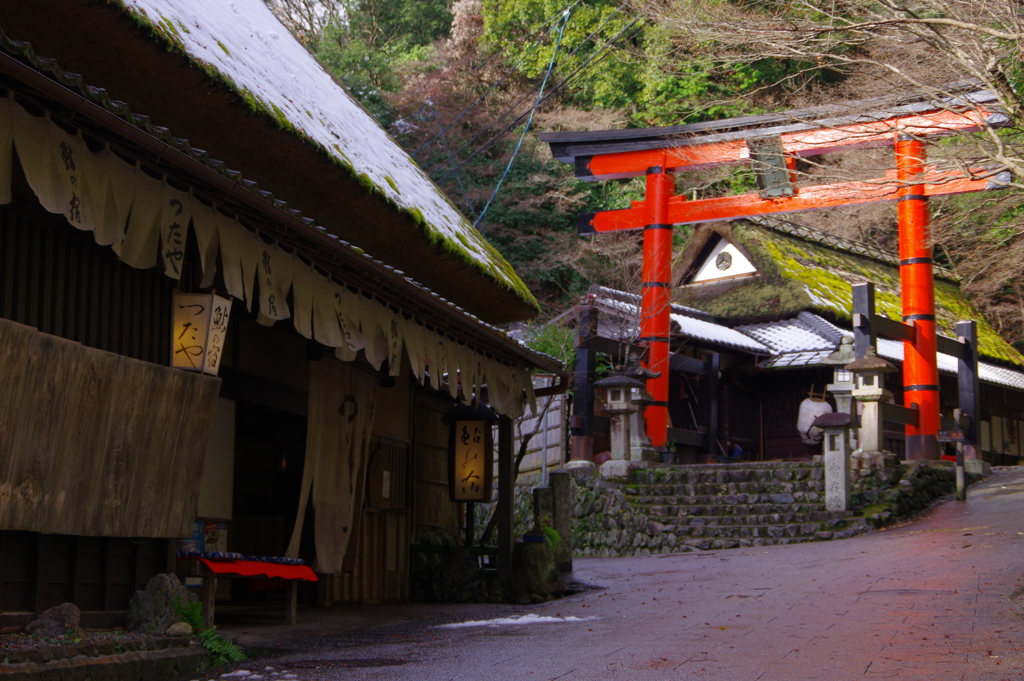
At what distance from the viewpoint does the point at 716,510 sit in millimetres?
16406

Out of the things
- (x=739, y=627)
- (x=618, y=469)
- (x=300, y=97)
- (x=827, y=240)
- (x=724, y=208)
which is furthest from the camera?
(x=827, y=240)

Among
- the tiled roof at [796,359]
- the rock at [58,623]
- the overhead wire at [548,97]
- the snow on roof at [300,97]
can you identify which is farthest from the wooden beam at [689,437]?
the rock at [58,623]

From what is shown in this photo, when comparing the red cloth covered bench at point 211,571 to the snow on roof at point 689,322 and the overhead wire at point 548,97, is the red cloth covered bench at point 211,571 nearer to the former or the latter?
the snow on roof at point 689,322

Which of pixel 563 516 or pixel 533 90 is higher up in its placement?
pixel 533 90

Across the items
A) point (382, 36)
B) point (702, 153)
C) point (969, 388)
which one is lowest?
point (969, 388)

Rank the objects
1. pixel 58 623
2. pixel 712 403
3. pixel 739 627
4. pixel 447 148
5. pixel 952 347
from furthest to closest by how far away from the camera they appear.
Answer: pixel 447 148 < pixel 712 403 < pixel 952 347 < pixel 739 627 < pixel 58 623

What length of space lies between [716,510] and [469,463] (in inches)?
236

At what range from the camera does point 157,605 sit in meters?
6.28

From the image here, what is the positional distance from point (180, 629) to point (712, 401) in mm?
15577

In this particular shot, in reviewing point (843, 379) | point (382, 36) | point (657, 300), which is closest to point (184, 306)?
point (657, 300)

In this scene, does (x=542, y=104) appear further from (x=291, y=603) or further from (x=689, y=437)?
(x=291, y=603)

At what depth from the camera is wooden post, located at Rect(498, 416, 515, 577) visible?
37.8ft

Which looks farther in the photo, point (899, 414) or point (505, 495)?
point (899, 414)

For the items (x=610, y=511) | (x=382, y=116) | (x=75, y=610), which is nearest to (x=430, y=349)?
(x=75, y=610)
